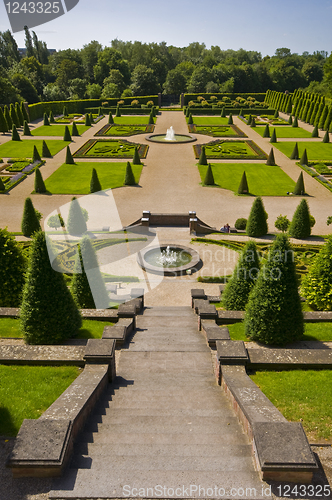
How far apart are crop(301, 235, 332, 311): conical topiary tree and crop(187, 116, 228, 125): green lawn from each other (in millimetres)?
55156

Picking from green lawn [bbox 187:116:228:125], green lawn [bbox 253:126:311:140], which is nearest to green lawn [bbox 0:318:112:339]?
green lawn [bbox 253:126:311:140]

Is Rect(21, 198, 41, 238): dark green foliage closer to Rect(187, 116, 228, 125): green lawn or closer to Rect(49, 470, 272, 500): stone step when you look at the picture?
Rect(49, 470, 272, 500): stone step

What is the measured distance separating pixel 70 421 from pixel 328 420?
490cm

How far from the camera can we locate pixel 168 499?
516cm

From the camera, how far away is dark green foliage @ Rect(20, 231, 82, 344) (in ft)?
34.2

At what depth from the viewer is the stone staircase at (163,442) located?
209 inches

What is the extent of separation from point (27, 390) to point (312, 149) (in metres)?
47.6

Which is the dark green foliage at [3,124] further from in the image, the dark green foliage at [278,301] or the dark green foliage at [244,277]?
the dark green foliage at [278,301]

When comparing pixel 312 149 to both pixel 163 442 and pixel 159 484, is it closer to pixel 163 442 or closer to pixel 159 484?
pixel 163 442

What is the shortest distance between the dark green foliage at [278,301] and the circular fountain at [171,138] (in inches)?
1694

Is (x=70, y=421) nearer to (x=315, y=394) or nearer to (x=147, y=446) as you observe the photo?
(x=147, y=446)

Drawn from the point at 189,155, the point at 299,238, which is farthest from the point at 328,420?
the point at 189,155

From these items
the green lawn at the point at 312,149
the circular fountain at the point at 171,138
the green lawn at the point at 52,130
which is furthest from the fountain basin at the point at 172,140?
the green lawn at the point at 312,149

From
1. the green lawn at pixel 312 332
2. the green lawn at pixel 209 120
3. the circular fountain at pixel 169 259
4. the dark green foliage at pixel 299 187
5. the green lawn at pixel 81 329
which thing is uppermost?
the green lawn at pixel 209 120
